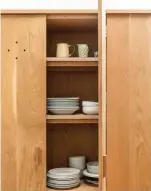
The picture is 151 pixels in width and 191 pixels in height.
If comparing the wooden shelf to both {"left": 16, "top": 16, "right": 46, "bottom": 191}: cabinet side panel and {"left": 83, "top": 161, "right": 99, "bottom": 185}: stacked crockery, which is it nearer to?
{"left": 16, "top": 16, "right": 46, "bottom": 191}: cabinet side panel

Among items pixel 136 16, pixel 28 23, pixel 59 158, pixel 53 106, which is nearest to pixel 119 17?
pixel 136 16

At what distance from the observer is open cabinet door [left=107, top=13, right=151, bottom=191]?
4.50ft

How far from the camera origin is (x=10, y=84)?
1396 mm

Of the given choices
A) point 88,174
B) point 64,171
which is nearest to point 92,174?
point 88,174

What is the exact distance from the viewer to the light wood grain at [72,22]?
4.63 feet

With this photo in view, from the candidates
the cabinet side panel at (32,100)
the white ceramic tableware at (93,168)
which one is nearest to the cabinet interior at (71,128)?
the white ceramic tableware at (93,168)

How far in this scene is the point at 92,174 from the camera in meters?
1.51

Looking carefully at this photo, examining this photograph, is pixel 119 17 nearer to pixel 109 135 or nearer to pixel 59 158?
pixel 109 135

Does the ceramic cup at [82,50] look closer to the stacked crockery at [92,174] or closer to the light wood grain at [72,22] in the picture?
the light wood grain at [72,22]

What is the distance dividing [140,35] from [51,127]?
671 millimetres

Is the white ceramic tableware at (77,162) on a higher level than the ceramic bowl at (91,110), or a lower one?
lower

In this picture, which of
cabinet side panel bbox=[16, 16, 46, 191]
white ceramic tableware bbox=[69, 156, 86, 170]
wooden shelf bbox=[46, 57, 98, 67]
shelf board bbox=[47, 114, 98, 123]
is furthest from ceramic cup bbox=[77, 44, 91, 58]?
white ceramic tableware bbox=[69, 156, 86, 170]

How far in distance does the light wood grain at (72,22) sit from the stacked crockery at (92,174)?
2.32ft

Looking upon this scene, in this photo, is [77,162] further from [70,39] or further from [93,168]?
[70,39]
